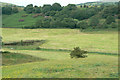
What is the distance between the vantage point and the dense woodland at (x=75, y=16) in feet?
449

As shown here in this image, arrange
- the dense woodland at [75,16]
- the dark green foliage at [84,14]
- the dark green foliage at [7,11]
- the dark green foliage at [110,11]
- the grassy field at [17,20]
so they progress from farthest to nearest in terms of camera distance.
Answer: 1. the dark green foliage at [7,11]
2. the dark green foliage at [84,14]
3. the grassy field at [17,20]
4. the dark green foliage at [110,11]
5. the dense woodland at [75,16]

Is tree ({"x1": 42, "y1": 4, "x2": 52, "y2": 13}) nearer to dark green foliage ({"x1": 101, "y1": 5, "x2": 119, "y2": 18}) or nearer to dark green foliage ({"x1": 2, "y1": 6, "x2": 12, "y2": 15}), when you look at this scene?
dark green foliage ({"x1": 2, "y1": 6, "x2": 12, "y2": 15})

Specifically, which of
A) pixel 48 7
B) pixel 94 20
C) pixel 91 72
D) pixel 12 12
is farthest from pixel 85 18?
pixel 91 72

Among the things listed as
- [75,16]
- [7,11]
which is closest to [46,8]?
[75,16]

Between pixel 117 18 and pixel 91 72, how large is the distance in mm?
134705

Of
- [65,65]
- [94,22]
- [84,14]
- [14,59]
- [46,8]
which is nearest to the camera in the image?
[65,65]

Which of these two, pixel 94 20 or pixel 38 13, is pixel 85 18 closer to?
pixel 94 20

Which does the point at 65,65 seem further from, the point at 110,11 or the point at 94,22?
the point at 110,11

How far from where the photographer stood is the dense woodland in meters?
137

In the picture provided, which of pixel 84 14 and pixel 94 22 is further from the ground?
pixel 84 14

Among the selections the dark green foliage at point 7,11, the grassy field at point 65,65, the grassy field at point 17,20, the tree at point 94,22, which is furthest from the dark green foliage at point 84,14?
the dark green foliage at point 7,11

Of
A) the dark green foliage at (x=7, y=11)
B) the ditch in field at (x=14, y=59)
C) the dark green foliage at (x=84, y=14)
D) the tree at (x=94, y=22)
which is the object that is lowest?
the ditch in field at (x=14, y=59)

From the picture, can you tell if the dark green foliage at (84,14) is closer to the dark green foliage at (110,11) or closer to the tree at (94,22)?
the dark green foliage at (110,11)

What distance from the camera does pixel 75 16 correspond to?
17150 centimetres
